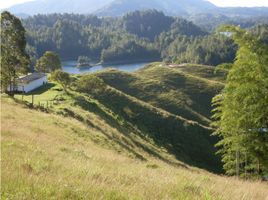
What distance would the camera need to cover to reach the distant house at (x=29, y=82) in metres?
68.8

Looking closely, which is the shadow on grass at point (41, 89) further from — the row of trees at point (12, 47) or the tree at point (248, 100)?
the tree at point (248, 100)

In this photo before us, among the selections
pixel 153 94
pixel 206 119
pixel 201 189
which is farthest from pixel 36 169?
pixel 153 94

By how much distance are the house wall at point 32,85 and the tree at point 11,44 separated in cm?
1964

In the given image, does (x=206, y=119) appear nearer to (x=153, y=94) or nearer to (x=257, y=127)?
(x=153, y=94)

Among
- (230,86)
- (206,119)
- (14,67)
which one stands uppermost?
(230,86)

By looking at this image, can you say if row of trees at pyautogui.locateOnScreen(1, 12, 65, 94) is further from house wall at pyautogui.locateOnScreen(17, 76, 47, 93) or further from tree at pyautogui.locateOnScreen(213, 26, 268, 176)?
tree at pyautogui.locateOnScreen(213, 26, 268, 176)

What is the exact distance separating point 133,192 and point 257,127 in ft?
54.9

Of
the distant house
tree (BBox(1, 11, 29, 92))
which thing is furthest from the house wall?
tree (BBox(1, 11, 29, 92))

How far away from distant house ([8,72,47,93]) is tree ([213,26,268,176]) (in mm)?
47278

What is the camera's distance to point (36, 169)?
9195 millimetres

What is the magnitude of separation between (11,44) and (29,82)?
900 inches

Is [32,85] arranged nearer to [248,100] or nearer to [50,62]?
[50,62]

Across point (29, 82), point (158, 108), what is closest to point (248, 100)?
point (29, 82)

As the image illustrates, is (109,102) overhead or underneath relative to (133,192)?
underneath
